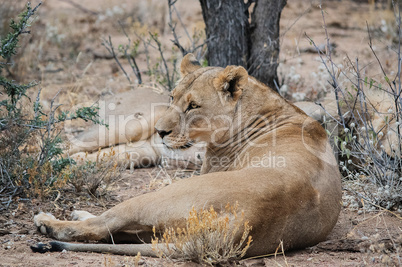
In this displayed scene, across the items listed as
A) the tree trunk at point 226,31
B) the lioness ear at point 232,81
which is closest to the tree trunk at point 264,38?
the tree trunk at point 226,31

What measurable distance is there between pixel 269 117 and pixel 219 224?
5.18ft

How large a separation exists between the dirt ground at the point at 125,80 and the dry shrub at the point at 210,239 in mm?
102

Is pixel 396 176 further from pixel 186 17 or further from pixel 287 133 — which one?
pixel 186 17

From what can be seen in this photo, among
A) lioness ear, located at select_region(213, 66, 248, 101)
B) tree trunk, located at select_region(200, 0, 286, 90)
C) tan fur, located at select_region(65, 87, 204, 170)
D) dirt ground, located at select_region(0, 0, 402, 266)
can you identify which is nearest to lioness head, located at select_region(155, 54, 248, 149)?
→ lioness ear, located at select_region(213, 66, 248, 101)

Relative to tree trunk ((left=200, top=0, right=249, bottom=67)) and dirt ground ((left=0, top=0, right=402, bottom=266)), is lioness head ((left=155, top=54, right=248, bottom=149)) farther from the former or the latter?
tree trunk ((left=200, top=0, right=249, bottom=67))

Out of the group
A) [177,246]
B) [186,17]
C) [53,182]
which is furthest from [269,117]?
[186,17]

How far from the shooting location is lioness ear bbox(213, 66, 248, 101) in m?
4.53

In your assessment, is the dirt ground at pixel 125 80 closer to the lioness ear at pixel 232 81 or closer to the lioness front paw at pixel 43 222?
the lioness front paw at pixel 43 222

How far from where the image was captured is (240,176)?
371cm

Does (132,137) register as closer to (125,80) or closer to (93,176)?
(93,176)

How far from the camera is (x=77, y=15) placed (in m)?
13.3

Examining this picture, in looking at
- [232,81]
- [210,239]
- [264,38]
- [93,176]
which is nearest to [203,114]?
[232,81]

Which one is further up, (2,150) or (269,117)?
(269,117)

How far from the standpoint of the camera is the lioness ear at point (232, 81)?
4.53m
